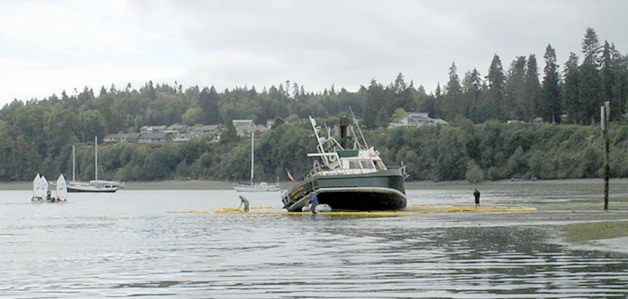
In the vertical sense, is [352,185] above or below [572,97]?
below

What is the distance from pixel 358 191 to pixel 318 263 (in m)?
32.1

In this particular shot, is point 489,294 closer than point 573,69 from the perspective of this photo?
Yes

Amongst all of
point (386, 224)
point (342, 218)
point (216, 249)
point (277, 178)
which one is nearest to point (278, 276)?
point (216, 249)

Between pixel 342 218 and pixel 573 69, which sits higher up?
pixel 573 69

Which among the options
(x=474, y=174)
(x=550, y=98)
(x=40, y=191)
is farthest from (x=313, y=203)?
(x=550, y=98)

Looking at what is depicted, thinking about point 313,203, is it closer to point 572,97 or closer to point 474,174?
point 474,174

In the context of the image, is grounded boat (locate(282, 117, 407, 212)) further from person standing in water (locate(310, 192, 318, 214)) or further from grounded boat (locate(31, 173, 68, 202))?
grounded boat (locate(31, 173, 68, 202))

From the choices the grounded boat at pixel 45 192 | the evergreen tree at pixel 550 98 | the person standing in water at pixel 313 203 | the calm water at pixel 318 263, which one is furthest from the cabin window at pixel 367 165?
the evergreen tree at pixel 550 98

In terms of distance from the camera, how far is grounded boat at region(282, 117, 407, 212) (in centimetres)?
5972

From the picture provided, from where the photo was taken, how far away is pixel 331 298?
66.6 ft

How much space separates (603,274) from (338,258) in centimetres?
875

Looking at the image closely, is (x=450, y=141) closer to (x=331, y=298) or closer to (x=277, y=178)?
(x=277, y=178)

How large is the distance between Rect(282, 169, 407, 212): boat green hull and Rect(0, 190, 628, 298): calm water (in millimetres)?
12214

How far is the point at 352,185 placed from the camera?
196 ft
